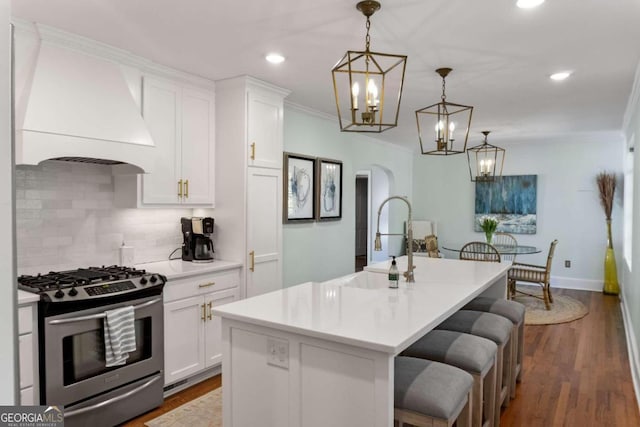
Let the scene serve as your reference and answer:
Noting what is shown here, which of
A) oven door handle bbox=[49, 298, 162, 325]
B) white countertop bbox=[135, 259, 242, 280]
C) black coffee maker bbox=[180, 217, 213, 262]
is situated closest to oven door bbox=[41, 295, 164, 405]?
oven door handle bbox=[49, 298, 162, 325]

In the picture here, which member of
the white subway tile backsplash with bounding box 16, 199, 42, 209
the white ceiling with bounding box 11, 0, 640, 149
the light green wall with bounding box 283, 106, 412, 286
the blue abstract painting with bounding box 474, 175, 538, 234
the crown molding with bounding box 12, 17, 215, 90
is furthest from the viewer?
the blue abstract painting with bounding box 474, 175, 538, 234

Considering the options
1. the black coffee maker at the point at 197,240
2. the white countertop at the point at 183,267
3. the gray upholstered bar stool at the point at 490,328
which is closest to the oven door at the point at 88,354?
the white countertop at the point at 183,267

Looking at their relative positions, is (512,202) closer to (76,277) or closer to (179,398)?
(179,398)

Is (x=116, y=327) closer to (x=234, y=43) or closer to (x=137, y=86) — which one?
(x=137, y=86)

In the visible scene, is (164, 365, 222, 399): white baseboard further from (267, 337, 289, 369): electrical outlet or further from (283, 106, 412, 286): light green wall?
(267, 337, 289, 369): electrical outlet

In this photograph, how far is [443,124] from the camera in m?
2.96

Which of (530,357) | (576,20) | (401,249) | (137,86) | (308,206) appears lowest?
(530,357)

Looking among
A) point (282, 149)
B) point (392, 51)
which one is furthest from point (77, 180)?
point (392, 51)

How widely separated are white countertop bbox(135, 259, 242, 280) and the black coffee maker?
0.25 feet

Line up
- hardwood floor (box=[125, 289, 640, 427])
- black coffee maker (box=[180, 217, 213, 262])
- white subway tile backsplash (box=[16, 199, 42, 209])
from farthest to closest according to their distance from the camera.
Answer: black coffee maker (box=[180, 217, 213, 262]) < hardwood floor (box=[125, 289, 640, 427]) < white subway tile backsplash (box=[16, 199, 42, 209])

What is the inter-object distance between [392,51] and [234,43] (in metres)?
1.10

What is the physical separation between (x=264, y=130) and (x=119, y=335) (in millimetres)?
2060

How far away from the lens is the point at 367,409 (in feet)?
5.29

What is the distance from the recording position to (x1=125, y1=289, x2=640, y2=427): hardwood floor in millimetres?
2893
